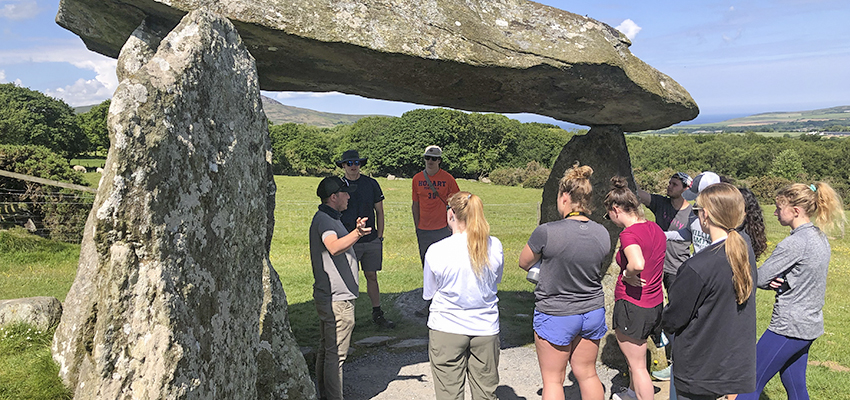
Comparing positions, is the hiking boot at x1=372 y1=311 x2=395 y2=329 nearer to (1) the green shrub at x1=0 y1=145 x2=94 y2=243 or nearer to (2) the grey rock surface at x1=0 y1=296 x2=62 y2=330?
(2) the grey rock surface at x1=0 y1=296 x2=62 y2=330

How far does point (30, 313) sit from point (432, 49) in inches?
188

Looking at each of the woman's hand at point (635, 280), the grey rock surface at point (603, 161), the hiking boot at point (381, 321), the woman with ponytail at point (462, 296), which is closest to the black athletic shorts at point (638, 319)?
the woman's hand at point (635, 280)

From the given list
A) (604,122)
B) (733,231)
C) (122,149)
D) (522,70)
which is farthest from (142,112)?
(604,122)

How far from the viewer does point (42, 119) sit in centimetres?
4428

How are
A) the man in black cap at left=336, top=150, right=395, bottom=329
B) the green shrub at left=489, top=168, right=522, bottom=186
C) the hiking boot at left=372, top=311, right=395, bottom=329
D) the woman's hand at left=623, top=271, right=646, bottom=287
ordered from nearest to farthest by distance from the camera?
the woman's hand at left=623, top=271, right=646, bottom=287, the man in black cap at left=336, top=150, right=395, bottom=329, the hiking boot at left=372, top=311, right=395, bottom=329, the green shrub at left=489, top=168, right=522, bottom=186

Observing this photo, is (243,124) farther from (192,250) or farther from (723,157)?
(723,157)

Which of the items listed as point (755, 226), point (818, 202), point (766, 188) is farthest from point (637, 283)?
point (766, 188)

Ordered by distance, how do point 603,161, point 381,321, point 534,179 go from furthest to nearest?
point 534,179 < point 381,321 < point 603,161

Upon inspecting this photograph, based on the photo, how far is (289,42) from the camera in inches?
181

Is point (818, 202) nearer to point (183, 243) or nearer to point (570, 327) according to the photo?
point (570, 327)

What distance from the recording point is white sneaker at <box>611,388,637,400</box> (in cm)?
577

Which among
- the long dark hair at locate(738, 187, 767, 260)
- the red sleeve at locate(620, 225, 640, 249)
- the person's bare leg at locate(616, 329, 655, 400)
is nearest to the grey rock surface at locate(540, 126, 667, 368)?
the long dark hair at locate(738, 187, 767, 260)

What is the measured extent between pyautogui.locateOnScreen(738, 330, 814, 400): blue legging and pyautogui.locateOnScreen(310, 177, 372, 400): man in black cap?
3620 millimetres

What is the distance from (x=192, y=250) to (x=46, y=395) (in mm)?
1793
